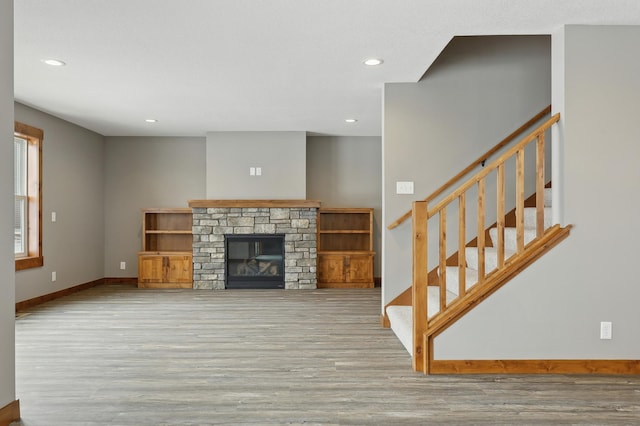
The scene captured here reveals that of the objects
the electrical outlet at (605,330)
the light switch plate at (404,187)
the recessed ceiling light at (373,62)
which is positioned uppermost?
the recessed ceiling light at (373,62)

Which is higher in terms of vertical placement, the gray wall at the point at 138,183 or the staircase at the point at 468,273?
the gray wall at the point at 138,183

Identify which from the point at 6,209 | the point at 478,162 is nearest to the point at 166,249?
the point at 6,209

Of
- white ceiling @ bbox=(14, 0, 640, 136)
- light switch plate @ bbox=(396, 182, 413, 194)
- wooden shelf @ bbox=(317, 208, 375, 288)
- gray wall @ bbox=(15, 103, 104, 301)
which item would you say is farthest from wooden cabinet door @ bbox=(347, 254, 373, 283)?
gray wall @ bbox=(15, 103, 104, 301)

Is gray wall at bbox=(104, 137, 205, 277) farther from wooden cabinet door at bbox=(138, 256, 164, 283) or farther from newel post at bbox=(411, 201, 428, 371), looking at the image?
newel post at bbox=(411, 201, 428, 371)

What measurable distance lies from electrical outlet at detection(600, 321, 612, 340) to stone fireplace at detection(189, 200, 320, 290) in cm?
432

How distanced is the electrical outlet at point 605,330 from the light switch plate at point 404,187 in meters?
1.93

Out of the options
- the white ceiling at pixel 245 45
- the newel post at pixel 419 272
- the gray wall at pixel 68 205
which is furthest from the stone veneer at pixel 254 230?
the newel post at pixel 419 272

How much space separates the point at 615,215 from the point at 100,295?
610cm

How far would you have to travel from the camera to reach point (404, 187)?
4324 mm

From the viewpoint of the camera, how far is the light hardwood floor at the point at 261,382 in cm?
241

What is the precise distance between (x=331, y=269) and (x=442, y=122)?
3308 millimetres

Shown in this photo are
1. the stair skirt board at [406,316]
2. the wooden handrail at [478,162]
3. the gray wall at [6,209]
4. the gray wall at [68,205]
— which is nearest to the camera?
the gray wall at [6,209]

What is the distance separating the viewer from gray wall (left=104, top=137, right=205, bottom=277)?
7.34 metres

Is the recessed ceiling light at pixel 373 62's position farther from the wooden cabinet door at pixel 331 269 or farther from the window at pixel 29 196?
the window at pixel 29 196
